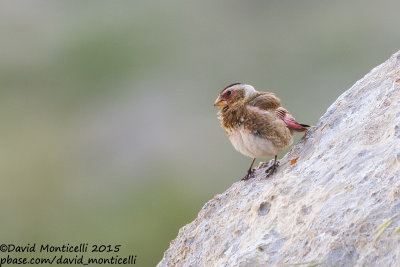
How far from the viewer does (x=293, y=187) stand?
24.5 feet

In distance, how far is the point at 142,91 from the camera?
43.5 metres

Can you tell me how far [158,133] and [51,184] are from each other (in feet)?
16.4

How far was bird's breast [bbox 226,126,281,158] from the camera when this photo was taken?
9164 mm

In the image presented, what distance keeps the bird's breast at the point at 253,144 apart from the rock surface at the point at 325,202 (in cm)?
45

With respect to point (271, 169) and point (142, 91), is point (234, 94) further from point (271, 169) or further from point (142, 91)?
point (142, 91)

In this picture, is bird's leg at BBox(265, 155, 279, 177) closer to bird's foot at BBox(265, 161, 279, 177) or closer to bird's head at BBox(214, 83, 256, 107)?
bird's foot at BBox(265, 161, 279, 177)

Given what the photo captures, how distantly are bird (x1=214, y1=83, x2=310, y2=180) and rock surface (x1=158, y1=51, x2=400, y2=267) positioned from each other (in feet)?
1.63

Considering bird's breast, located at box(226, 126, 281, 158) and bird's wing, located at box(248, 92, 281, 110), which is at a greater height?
bird's wing, located at box(248, 92, 281, 110)

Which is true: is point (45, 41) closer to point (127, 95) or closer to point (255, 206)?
point (127, 95)

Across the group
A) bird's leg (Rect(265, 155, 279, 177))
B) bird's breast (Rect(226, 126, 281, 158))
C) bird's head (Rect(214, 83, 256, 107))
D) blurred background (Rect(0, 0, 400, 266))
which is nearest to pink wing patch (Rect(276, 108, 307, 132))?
bird's breast (Rect(226, 126, 281, 158))

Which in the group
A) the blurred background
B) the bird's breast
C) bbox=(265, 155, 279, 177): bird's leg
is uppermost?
the blurred background

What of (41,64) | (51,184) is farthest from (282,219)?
(41,64)

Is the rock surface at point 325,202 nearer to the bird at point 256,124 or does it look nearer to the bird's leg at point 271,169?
the bird's leg at point 271,169

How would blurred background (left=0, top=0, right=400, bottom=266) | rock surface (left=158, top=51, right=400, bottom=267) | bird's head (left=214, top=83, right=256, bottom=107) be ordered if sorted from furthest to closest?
blurred background (left=0, top=0, right=400, bottom=266)
bird's head (left=214, top=83, right=256, bottom=107)
rock surface (left=158, top=51, right=400, bottom=267)
